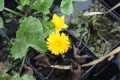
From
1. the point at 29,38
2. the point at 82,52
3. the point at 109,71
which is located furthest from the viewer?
the point at 109,71

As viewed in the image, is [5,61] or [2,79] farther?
[5,61]

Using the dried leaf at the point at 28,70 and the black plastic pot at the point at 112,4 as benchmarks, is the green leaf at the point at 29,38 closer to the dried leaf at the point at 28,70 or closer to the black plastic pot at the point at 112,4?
the dried leaf at the point at 28,70

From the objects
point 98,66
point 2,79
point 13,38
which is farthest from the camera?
point 13,38

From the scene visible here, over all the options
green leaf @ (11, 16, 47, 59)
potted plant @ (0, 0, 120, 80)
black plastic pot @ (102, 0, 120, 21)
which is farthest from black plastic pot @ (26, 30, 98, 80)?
black plastic pot @ (102, 0, 120, 21)

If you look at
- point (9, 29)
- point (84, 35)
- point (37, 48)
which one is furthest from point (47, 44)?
point (9, 29)

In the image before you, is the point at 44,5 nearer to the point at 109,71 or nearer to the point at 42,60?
the point at 42,60

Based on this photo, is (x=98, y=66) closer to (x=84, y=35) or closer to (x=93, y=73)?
(x=93, y=73)

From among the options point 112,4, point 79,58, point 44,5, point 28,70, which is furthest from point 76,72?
point 112,4

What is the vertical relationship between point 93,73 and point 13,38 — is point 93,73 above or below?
below
